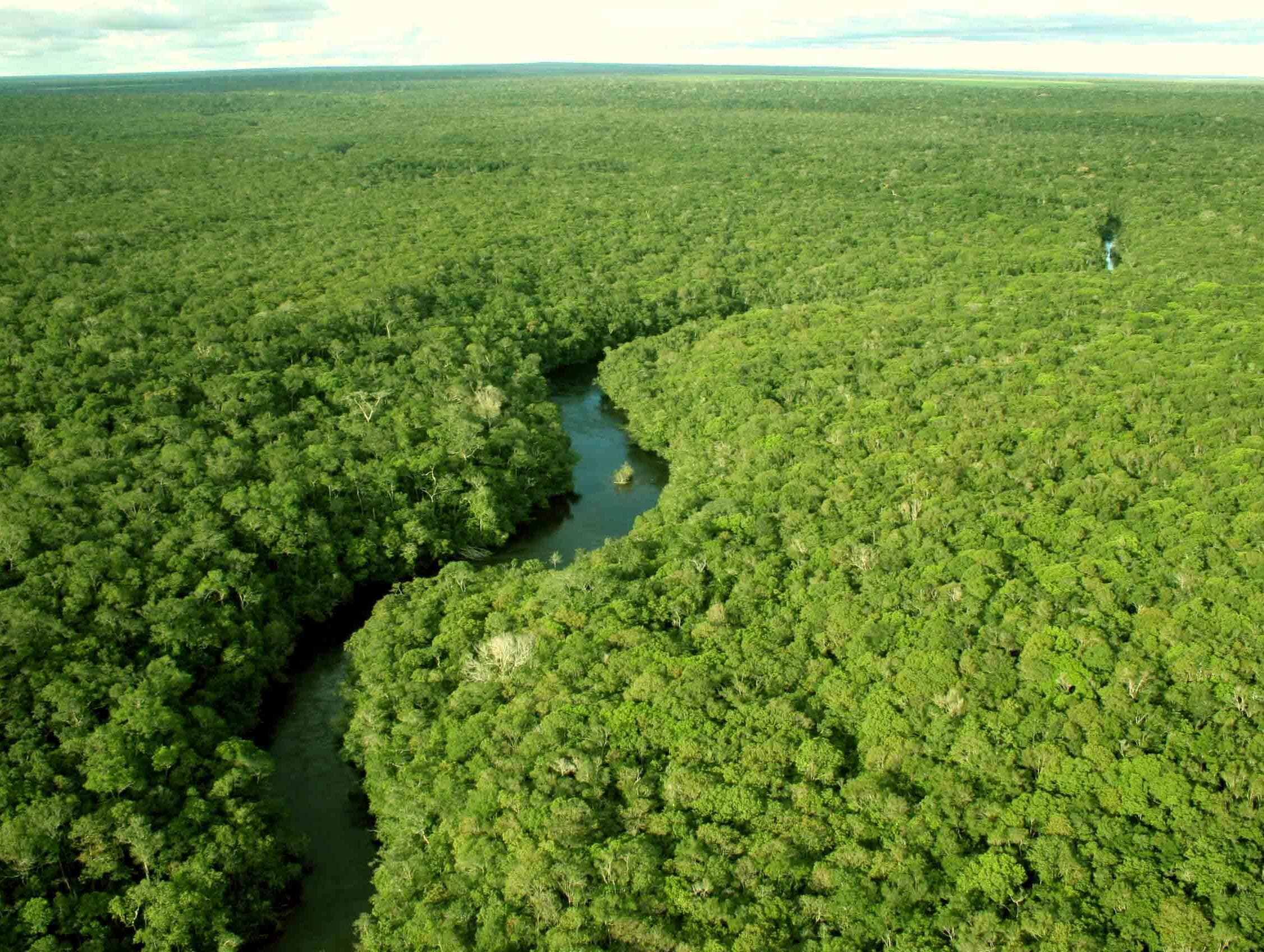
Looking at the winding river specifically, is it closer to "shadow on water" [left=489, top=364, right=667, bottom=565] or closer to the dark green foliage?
"shadow on water" [left=489, top=364, right=667, bottom=565]

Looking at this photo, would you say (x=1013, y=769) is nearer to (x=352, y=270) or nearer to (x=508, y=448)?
(x=508, y=448)

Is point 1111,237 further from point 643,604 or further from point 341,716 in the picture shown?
point 341,716

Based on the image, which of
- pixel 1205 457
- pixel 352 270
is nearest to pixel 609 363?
pixel 352 270

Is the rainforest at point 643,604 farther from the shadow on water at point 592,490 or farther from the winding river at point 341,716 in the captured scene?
the shadow on water at point 592,490

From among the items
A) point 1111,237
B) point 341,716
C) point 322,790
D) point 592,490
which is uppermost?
A: point 1111,237

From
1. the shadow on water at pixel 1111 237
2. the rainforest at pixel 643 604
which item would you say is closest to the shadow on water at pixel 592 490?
the rainforest at pixel 643 604

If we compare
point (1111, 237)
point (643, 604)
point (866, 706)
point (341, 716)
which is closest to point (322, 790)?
point (341, 716)

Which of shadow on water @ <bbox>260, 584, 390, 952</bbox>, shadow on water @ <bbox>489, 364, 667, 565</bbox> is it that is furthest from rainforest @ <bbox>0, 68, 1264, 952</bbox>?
shadow on water @ <bbox>489, 364, 667, 565</bbox>
